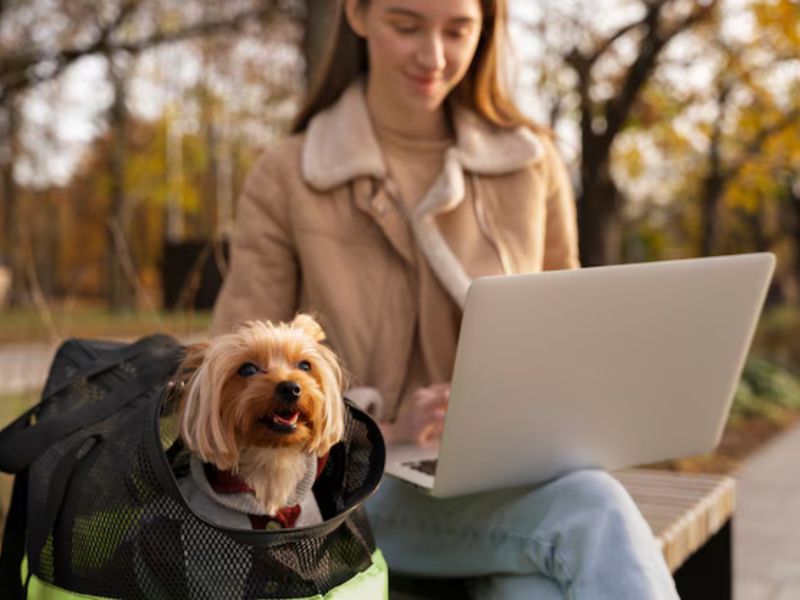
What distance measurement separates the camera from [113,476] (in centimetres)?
152

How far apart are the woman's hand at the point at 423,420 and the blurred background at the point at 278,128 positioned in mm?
948

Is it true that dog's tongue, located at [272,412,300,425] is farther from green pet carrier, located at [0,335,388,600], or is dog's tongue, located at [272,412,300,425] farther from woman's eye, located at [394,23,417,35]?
woman's eye, located at [394,23,417,35]

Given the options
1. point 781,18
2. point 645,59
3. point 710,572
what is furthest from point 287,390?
point 781,18

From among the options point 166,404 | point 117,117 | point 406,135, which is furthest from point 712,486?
point 117,117

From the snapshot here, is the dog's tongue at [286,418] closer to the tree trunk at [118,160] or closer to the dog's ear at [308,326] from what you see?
the dog's ear at [308,326]

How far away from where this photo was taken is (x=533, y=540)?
194 cm

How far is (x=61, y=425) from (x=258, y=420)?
520mm

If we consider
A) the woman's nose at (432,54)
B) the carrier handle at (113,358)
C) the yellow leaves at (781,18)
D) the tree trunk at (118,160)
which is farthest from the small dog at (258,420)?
the tree trunk at (118,160)

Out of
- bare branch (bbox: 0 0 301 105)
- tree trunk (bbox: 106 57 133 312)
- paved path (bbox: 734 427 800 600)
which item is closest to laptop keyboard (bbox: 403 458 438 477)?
paved path (bbox: 734 427 800 600)

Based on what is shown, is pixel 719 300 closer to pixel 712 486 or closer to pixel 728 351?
pixel 728 351

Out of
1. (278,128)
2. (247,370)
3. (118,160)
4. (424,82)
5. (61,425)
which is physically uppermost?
(424,82)

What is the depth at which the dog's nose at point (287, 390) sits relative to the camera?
1.38m

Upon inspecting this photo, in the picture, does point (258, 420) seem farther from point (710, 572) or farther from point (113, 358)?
point (710, 572)

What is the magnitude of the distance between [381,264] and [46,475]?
1016 millimetres
